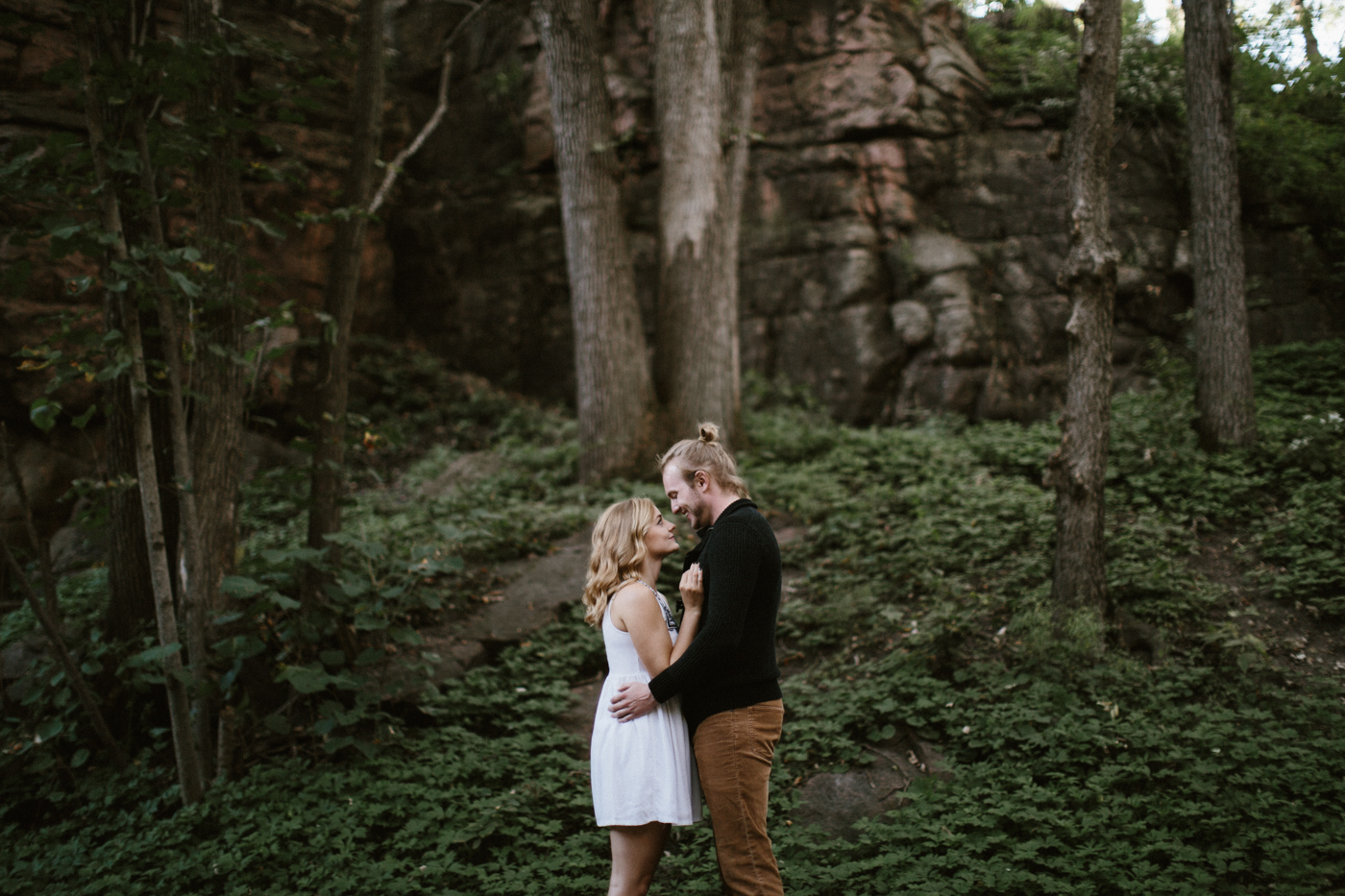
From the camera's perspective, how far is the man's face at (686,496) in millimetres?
2836

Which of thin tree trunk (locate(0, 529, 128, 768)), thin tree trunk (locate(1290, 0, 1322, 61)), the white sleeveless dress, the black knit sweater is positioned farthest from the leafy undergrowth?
thin tree trunk (locate(1290, 0, 1322, 61))

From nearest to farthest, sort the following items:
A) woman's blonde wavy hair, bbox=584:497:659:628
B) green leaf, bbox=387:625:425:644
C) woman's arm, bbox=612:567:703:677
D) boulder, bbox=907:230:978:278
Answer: woman's arm, bbox=612:567:703:677
woman's blonde wavy hair, bbox=584:497:659:628
green leaf, bbox=387:625:425:644
boulder, bbox=907:230:978:278

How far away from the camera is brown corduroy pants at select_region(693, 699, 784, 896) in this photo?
2527 mm

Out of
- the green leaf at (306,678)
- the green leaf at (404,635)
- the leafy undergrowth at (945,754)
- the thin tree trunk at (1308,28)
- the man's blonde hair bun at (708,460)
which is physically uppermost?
the thin tree trunk at (1308,28)

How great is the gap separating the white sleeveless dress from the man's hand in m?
0.03

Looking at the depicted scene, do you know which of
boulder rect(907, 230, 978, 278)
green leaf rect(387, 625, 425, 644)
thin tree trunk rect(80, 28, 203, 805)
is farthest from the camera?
boulder rect(907, 230, 978, 278)

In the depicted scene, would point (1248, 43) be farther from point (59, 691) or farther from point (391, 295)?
point (59, 691)

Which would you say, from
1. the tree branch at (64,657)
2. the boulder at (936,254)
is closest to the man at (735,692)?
the tree branch at (64,657)

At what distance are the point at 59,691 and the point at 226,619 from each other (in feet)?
4.95

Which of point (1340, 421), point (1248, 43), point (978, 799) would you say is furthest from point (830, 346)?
point (978, 799)

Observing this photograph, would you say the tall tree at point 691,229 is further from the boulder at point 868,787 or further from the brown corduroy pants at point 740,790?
the brown corduroy pants at point 740,790

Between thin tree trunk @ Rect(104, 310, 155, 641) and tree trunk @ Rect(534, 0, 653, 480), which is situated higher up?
tree trunk @ Rect(534, 0, 653, 480)

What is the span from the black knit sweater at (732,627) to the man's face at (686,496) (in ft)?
0.36

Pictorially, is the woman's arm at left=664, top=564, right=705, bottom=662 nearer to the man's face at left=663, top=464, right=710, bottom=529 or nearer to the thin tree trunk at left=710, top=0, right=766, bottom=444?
the man's face at left=663, top=464, right=710, bottom=529
